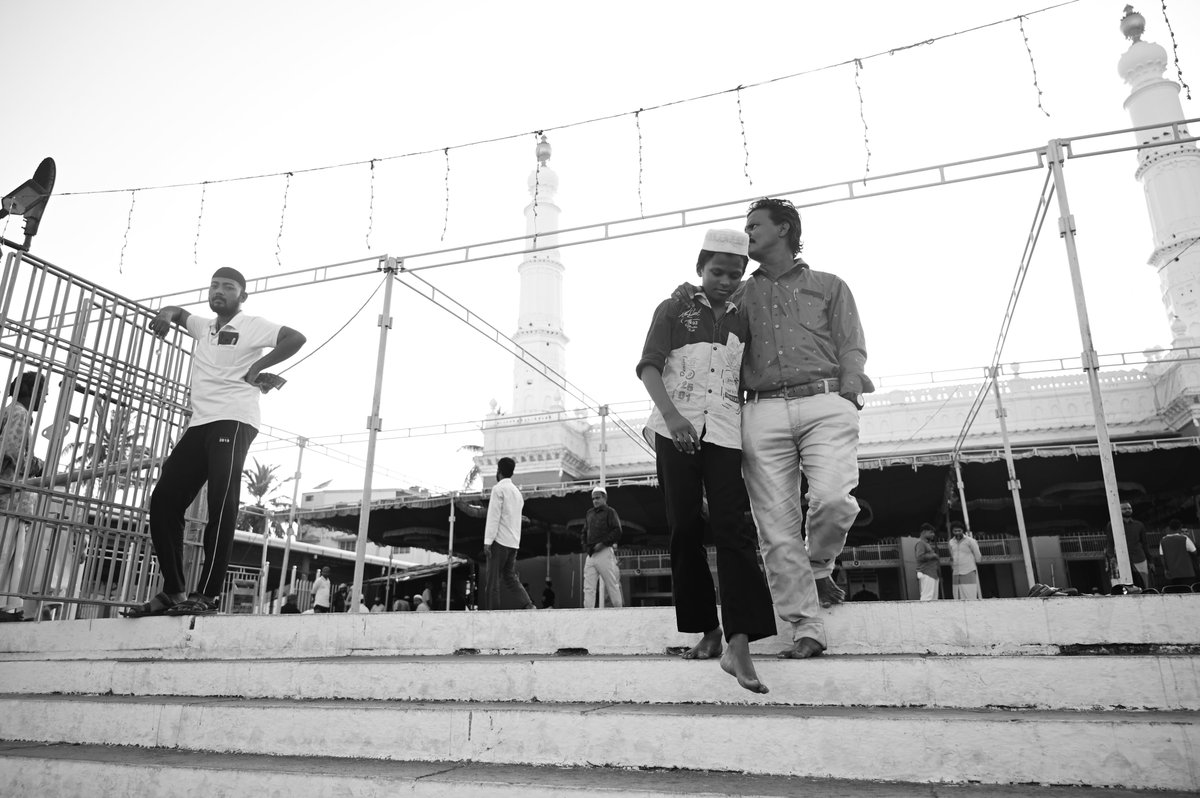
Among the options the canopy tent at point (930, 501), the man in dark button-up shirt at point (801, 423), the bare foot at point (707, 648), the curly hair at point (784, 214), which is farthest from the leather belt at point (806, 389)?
the canopy tent at point (930, 501)

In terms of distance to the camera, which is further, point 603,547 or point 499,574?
point 603,547

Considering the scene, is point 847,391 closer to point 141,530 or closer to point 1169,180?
point 141,530

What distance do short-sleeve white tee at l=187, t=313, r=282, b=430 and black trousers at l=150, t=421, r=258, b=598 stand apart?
0.07m

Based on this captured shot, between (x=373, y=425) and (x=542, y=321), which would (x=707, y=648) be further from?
(x=542, y=321)

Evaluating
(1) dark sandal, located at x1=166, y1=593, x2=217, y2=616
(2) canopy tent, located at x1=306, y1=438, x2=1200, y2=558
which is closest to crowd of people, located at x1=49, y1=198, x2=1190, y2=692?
(1) dark sandal, located at x1=166, y1=593, x2=217, y2=616

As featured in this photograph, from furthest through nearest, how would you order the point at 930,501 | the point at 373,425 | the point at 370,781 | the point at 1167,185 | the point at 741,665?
1. the point at 1167,185
2. the point at 930,501
3. the point at 373,425
4. the point at 741,665
5. the point at 370,781

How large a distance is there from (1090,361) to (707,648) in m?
3.52

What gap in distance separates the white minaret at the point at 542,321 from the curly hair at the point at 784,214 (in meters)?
28.5

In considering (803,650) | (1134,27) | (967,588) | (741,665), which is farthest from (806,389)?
(1134,27)

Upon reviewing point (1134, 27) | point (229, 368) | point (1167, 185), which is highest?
point (1134, 27)

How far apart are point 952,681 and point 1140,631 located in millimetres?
812

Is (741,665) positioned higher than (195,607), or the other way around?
(195,607)

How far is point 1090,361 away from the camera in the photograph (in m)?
4.62

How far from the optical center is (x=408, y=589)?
21859 millimetres
